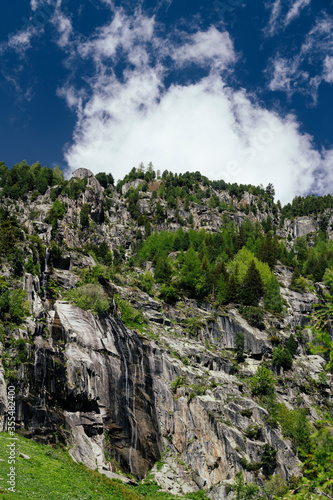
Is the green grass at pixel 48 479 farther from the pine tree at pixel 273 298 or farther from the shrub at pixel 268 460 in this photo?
the pine tree at pixel 273 298

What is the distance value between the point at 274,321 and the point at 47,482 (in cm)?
7066

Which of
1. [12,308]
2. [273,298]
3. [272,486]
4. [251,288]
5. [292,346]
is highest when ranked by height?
[251,288]

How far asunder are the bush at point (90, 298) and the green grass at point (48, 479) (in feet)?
76.1

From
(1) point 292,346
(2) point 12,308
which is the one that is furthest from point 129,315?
(1) point 292,346

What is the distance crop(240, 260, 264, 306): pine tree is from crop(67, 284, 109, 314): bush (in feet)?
140

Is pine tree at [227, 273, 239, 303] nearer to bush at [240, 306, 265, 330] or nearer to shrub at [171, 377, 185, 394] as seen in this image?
bush at [240, 306, 265, 330]

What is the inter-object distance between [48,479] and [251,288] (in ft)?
238

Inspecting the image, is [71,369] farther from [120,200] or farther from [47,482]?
[120,200]

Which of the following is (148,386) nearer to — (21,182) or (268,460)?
(268,460)

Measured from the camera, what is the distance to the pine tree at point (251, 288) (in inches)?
3349

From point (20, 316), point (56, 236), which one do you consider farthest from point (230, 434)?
point (56, 236)

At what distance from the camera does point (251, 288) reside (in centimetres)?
8656

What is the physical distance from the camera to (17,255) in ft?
159

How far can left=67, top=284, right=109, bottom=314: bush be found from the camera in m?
51.5
